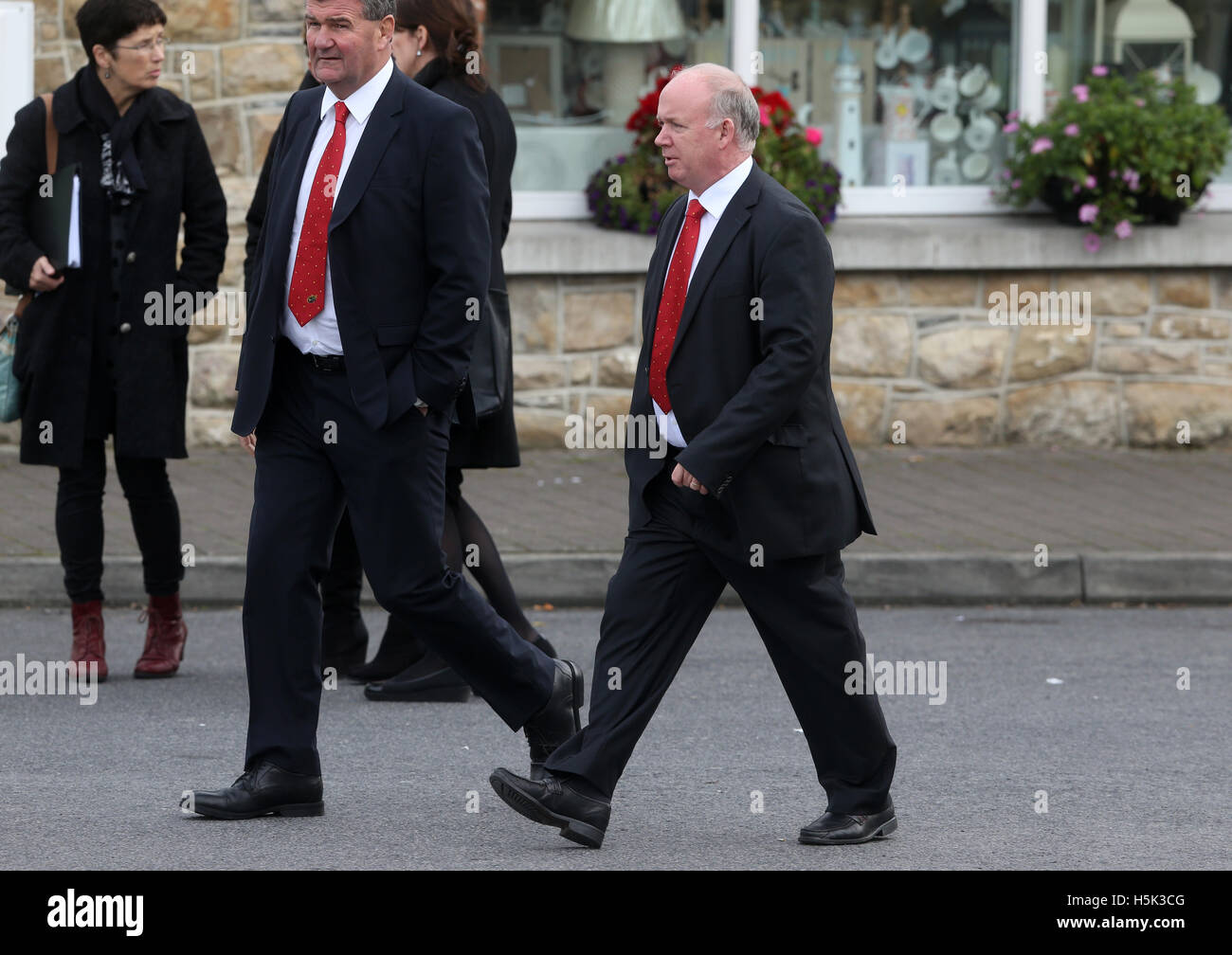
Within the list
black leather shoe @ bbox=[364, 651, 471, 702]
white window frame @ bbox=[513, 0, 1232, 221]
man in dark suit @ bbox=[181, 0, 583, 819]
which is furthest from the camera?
white window frame @ bbox=[513, 0, 1232, 221]

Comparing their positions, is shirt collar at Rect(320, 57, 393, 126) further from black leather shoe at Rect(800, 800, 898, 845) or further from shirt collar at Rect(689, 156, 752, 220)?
black leather shoe at Rect(800, 800, 898, 845)

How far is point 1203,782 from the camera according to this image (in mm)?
5465

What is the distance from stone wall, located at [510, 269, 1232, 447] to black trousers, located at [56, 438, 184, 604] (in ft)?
13.4

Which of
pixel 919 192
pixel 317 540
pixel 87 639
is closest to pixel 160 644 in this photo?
pixel 87 639

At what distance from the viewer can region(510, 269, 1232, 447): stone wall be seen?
34.6ft

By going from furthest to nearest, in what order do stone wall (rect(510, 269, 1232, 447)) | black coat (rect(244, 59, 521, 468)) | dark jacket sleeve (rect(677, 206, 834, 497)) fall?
stone wall (rect(510, 269, 1232, 447))
black coat (rect(244, 59, 521, 468))
dark jacket sleeve (rect(677, 206, 834, 497))

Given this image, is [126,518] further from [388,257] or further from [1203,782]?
[1203,782]

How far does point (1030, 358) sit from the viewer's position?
34.7 ft

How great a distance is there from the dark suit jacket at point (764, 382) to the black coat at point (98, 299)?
→ 230 cm

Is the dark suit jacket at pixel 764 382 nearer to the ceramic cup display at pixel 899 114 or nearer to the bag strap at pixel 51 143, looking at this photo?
the bag strap at pixel 51 143

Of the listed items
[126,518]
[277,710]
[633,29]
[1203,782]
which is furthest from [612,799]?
[633,29]
